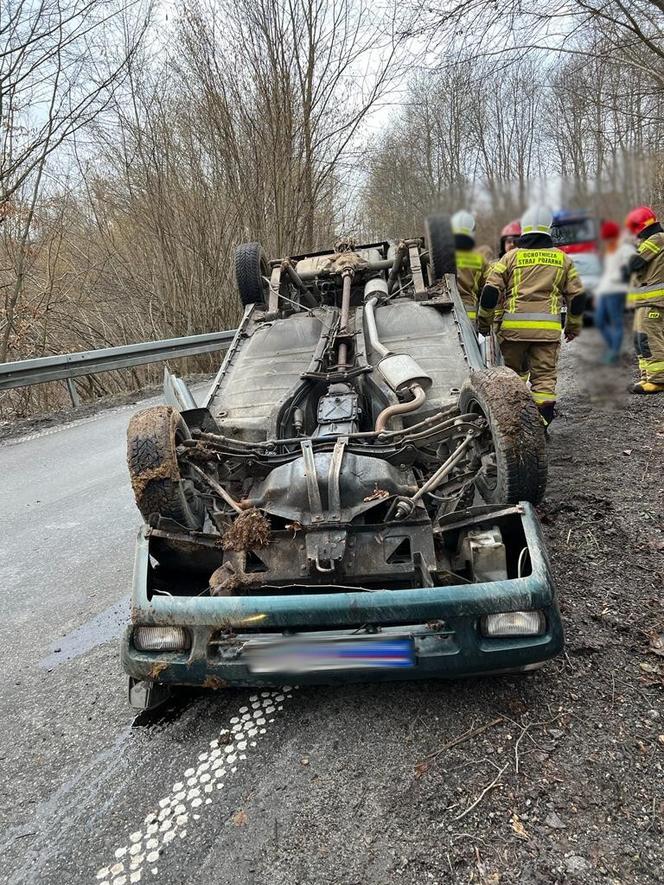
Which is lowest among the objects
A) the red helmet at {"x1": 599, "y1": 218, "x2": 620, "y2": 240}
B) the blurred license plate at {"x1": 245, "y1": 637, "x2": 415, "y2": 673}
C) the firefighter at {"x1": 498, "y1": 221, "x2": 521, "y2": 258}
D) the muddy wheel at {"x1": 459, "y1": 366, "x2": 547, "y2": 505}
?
the blurred license plate at {"x1": 245, "y1": 637, "x2": 415, "y2": 673}

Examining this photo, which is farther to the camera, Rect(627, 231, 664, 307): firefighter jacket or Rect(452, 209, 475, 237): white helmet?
Rect(452, 209, 475, 237): white helmet

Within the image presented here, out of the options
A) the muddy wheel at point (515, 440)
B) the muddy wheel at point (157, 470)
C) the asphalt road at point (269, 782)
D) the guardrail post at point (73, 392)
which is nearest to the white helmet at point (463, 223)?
the asphalt road at point (269, 782)

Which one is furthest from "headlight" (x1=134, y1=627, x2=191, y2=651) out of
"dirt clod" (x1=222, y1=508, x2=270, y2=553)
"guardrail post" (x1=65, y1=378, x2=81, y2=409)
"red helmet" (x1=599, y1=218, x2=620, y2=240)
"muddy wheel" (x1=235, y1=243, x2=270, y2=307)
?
"guardrail post" (x1=65, y1=378, x2=81, y2=409)

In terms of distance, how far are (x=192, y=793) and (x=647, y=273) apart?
2.13m

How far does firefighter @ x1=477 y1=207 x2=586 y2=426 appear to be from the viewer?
672 millimetres

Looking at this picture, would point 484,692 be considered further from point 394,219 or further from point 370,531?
point 394,219

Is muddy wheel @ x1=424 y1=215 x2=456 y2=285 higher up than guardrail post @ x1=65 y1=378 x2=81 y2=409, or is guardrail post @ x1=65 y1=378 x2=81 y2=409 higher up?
muddy wheel @ x1=424 y1=215 x2=456 y2=285

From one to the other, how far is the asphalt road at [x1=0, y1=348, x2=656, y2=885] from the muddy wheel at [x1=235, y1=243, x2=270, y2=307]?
350 cm

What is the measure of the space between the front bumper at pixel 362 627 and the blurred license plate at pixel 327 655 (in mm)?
27

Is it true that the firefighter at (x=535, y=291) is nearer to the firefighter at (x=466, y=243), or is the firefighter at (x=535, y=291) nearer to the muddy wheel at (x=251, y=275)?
the firefighter at (x=466, y=243)

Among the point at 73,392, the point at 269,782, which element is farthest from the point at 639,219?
the point at 73,392

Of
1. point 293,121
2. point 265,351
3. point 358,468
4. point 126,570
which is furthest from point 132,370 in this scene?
point 358,468

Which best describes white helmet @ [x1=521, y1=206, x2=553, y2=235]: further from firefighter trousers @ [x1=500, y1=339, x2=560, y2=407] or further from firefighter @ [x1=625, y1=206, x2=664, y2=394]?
firefighter trousers @ [x1=500, y1=339, x2=560, y2=407]

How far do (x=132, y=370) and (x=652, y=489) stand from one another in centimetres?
1165
